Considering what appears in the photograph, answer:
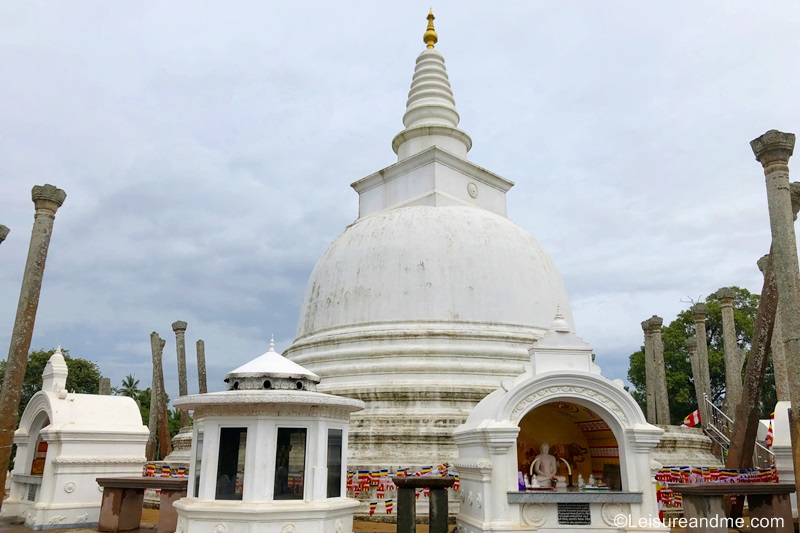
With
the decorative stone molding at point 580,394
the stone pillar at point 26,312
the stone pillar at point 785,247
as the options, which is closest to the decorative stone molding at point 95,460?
the stone pillar at point 26,312

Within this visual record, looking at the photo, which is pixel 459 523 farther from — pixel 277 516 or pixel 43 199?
pixel 43 199

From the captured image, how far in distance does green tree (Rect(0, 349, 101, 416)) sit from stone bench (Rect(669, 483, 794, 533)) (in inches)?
Result: 1662

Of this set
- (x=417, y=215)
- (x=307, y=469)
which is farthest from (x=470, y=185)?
(x=307, y=469)

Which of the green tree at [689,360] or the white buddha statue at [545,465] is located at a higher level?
the green tree at [689,360]

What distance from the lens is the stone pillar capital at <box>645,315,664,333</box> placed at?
25312 millimetres

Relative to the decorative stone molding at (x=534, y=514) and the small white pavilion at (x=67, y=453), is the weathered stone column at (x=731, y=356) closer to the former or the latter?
the decorative stone molding at (x=534, y=514)

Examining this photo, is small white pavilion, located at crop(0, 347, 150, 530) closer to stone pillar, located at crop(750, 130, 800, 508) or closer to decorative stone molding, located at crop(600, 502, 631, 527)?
decorative stone molding, located at crop(600, 502, 631, 527)

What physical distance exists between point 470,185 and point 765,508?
15659 mm

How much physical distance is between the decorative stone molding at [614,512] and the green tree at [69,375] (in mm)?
41520

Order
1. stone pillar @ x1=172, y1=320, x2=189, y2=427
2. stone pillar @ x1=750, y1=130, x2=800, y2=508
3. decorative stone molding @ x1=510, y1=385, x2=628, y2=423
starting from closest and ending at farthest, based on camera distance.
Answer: stone pillar @ x1=750, y1=130, x2=800, y2=508, decorative stone molding @ x1=510, y1=385, x2=628, y2=423, stone pillar @ x1=172, y1=320, x2=189, y2=427

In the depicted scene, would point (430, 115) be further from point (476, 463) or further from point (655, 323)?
point (476, 463)

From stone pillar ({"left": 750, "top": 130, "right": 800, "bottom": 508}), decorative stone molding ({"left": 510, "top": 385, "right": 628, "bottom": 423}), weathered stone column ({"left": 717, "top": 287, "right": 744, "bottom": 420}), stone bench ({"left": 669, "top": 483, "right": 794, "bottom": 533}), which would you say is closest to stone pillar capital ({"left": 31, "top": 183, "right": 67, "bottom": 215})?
decorative stone molding ({"left": 510, "top": 385, "right": 628, "bottom": 423})

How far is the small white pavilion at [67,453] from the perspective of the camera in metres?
15.2

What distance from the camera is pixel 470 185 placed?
25.0 meters
